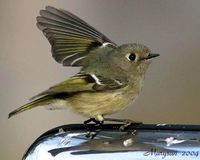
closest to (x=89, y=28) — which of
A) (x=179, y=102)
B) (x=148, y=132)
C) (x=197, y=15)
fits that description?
(x=148, y=132)

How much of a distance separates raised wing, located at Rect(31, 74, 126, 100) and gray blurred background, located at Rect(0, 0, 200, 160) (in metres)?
1.38

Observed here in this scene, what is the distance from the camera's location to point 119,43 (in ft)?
17.5

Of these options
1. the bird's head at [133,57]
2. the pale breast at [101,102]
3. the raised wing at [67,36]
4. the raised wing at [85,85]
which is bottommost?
the pale breast at [101,102]

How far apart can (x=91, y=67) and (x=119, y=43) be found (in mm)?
2606

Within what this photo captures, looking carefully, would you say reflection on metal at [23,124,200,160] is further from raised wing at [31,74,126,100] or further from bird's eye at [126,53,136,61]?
bird's eye at [126,53,136,61]

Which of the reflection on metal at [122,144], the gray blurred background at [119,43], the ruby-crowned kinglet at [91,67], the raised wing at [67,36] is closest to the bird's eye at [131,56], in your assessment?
the ruby-crowned kinglet at [91,67]

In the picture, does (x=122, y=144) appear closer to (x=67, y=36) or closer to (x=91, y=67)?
(x=91, y=67)

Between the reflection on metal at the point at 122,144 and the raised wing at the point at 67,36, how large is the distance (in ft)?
3.55

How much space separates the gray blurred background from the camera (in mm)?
4469

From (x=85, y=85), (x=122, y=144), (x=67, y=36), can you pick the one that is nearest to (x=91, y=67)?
(x=85, y=85)

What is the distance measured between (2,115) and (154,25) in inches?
55.8

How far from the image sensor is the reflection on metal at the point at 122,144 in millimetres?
1535

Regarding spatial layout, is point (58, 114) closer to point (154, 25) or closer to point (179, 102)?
point (179, 102)

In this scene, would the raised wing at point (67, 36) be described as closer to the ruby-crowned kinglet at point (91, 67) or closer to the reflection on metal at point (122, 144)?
the ruby-crowned kinglet at point (91, 67)
